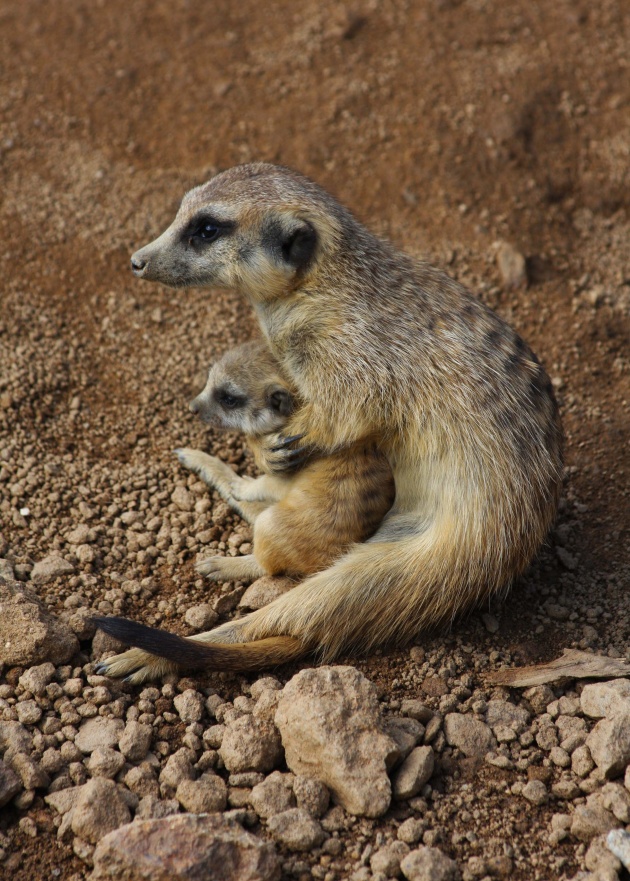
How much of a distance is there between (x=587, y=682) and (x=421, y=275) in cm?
188

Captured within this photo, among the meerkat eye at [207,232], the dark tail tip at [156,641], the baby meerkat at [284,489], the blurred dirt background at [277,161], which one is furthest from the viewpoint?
the blurred dirt background at [277,161]

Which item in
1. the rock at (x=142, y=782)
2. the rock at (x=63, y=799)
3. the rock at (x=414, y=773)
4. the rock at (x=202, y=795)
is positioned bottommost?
the rock at (x=414, y=773)

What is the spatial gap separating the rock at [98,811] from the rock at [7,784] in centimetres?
20

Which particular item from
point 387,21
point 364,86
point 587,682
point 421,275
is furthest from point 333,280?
point 387,21

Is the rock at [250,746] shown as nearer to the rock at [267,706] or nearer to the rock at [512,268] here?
the rock at [267,706]

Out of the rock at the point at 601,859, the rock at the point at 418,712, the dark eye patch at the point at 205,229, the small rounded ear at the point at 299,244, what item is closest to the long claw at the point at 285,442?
the small rounded ear at the point at 299,244

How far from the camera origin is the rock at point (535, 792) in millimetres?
2834

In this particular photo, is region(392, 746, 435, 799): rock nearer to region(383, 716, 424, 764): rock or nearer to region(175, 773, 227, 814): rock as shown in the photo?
region(383, 716, 424, 764): rock

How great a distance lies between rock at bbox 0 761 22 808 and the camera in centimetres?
272

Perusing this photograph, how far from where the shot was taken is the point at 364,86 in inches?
245

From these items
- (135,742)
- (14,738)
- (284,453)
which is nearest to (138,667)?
(135,742)

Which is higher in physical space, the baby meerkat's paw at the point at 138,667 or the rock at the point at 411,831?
the baby meerkat's paw at the point at 138,667

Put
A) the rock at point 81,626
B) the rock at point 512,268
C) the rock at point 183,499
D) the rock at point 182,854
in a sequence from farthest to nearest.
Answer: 1. the rock at point 512,268
2. the rock at point 183,499
3. the rock at point 81,626
4. the rock at point 182,854

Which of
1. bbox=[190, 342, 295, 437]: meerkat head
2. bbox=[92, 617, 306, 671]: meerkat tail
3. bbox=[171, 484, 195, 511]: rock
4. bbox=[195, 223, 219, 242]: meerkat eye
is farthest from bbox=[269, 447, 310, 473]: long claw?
bbox=[195, 223, 219, 242]: meerkat eye
